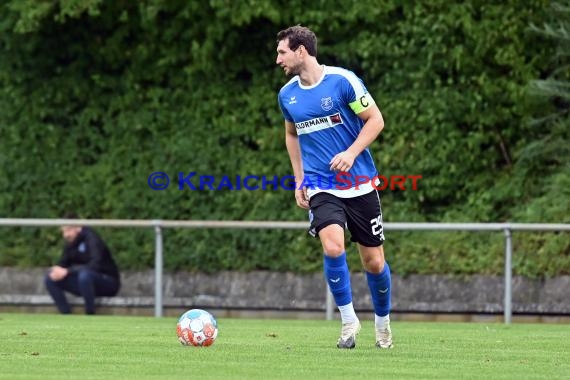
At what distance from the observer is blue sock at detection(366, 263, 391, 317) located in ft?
34.0

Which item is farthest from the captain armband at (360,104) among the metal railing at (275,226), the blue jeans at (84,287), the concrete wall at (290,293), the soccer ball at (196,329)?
the blue jeans at (84,287)

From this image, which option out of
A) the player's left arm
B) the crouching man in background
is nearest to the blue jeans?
the crouching man in background

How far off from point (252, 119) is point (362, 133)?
30.1ft

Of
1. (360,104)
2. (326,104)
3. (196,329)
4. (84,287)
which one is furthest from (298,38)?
(84,287)

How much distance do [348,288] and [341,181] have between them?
2.54 feet

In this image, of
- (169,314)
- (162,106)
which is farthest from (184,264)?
(162,106)

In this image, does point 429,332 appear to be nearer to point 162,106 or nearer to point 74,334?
point 74,334

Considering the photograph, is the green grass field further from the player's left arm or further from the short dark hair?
the short dark hair

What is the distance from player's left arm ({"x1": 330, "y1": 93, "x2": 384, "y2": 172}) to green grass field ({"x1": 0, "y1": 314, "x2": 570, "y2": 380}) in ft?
4.34

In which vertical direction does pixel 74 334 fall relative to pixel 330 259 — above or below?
below

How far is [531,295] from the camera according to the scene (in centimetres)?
1630

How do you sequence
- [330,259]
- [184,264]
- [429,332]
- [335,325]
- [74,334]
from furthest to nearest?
[184,264] < [335,325] < [429,332] < [74,334] < [330,259]

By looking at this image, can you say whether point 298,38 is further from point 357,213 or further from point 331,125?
point 357,213

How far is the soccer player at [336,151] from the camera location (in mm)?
10094
